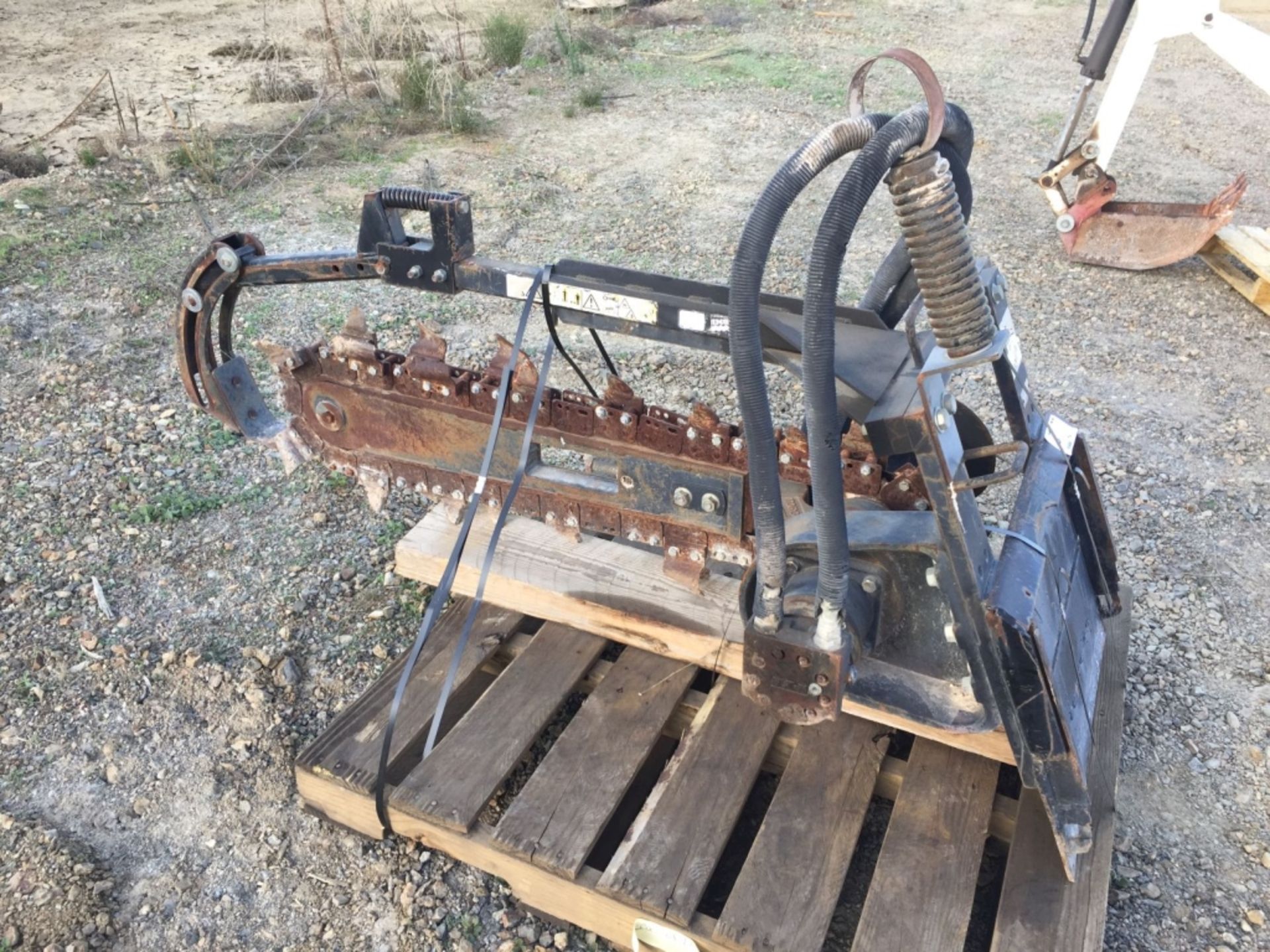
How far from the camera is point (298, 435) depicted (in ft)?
8.93

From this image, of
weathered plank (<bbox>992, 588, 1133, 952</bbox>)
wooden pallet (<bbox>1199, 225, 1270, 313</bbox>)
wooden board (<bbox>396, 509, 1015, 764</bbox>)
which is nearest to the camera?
weathered plank (<bbox>992, 588, 1133, 952</bbox>)

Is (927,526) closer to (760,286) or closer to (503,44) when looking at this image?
(760,286)

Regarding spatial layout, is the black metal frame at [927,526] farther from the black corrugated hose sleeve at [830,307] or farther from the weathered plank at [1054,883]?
the black corrugated hose sleeve at [830,307]

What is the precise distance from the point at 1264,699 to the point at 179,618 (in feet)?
11.3

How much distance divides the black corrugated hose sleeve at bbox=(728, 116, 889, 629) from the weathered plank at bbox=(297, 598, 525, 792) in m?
1.29

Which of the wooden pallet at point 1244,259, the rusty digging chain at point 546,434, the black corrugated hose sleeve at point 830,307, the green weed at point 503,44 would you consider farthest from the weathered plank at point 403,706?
the green weed at point 503,44

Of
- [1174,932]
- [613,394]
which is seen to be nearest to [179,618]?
[613,394]

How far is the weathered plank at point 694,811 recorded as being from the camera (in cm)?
220

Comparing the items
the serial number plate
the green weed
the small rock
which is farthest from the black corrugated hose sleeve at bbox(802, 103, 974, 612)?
the green weed

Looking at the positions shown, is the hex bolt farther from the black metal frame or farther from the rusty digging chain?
the rusty digging chain

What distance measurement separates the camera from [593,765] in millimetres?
2504

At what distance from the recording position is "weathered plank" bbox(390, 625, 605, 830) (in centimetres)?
242

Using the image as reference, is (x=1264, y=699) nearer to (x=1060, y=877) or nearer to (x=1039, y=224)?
(x=1060, y=877)

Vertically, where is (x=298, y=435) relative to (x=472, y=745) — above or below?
above
